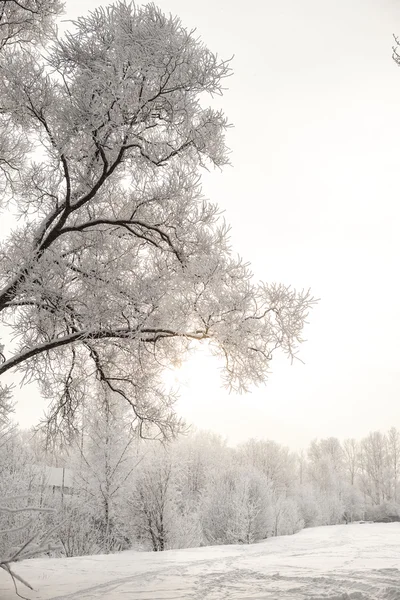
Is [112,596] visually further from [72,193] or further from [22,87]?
[22,87]

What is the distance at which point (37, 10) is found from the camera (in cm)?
723

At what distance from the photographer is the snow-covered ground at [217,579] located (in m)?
4.39

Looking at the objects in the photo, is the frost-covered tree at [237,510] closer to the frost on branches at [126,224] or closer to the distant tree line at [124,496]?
the distant tree line at [124,496]

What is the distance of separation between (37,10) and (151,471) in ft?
58.0

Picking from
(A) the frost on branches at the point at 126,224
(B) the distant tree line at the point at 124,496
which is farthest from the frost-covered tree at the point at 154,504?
(A) the frost on branches at the point at 126,224

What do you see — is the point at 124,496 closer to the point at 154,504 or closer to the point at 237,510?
the point at 154,504

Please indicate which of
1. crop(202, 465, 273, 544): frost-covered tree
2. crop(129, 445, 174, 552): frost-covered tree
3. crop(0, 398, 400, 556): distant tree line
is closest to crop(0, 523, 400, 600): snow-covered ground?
crop(0, 398, 400, 556): distant tree line

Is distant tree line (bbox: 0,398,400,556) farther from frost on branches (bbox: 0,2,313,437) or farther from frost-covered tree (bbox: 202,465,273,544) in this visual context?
frost on branches (bbox: 0,2,313,437)

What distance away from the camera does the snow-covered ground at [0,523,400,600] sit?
14.4ft

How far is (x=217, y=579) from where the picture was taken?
17.6ft

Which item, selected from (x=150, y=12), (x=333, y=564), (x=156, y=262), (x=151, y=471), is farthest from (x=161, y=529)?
(x=150, y=12)

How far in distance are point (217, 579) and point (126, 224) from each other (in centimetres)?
480

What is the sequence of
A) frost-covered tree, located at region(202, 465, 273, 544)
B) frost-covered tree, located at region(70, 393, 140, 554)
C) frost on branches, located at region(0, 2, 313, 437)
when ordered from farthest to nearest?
frost-covered tree, located at region(202, 465, 273, 544), frost-covered tree, located at region(70, 393, 140, 554), frost on branches, located at region(0, 2, 313, 437)

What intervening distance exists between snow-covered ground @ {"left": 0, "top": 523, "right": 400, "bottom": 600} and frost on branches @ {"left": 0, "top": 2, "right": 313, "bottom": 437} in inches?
83.1
